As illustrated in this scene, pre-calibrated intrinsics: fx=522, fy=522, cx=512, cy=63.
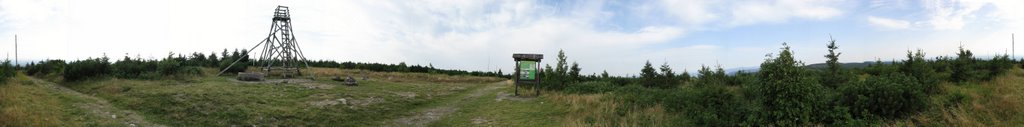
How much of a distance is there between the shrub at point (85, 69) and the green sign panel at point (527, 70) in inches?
570

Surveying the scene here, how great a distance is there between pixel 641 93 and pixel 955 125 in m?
6.04

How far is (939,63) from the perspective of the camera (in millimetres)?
14656

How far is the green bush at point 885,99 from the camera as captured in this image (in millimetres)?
8531

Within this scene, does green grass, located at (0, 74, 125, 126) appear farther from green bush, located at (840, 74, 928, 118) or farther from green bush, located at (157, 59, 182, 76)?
green bush, located at (840, 74, 928, 118)

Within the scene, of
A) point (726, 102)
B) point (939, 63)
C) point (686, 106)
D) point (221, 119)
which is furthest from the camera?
point (939, 63)

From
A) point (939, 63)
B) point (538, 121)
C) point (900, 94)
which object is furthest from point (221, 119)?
point (939, 63)

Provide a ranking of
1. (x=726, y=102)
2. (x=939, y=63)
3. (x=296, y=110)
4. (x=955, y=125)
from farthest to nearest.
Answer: (x=939, y=63) → (x=296, y=110) → (x=726, y=102) → (x=955, y=125)

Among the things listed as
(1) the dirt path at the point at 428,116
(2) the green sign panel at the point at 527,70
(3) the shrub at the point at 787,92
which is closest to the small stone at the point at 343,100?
(1) the dirt path at the point at 428,116

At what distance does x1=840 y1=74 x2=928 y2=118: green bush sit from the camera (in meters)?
8.53

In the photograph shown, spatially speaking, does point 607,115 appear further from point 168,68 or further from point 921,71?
point 168,68

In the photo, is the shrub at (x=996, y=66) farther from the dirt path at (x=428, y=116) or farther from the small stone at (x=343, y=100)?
the small stone at (x=343, y=100)

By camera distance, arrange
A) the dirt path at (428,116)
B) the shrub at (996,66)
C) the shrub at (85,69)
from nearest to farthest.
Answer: the dirt path at (428,116), the shrub at (996,66), the shrub at (85,69)

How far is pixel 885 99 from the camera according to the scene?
8602 mm

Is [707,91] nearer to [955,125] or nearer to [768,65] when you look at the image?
[768,65]
